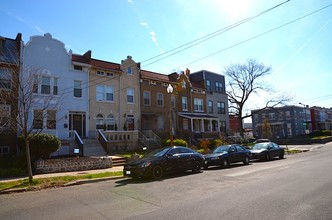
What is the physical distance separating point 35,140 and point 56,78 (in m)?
9.41

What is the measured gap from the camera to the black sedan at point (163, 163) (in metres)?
12.0

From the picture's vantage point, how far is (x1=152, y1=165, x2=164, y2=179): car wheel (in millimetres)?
12148

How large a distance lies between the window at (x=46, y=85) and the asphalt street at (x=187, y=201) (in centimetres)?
1440

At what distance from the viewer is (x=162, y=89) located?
32.9 meters

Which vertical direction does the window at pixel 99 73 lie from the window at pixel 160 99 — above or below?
above

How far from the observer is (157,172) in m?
12.3

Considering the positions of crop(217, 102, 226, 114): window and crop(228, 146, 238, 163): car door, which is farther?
crop(217, 102, 226, 114): window

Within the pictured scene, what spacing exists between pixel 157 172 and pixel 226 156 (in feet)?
19.4

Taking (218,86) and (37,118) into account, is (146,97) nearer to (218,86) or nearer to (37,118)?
(218,86)

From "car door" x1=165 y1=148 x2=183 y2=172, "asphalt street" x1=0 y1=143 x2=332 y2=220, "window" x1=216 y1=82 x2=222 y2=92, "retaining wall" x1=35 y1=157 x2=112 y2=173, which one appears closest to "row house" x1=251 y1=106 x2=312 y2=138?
"window" x1=216 y1=82 x2=222 y2=92

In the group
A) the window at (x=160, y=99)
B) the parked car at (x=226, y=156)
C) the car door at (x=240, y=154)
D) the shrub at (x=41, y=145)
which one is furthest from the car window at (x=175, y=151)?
the window at (x=160, y=99)

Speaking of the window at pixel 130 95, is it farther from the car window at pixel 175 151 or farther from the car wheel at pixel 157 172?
the car wheel at pixel 157 172

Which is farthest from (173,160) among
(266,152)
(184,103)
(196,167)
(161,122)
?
(184,103)

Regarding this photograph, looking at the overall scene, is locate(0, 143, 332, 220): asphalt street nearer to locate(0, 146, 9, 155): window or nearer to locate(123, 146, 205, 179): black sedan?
locate(123, 146, 205, 179): black sedan
